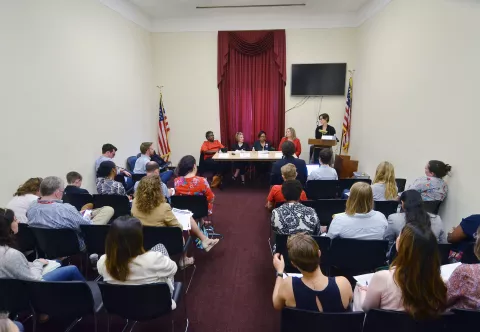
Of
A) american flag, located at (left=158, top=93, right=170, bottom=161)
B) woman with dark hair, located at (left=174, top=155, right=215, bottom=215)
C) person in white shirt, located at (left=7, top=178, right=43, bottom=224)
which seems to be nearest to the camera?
person in white shirt, located at (left=7, top=178, right=43, bottom=224)

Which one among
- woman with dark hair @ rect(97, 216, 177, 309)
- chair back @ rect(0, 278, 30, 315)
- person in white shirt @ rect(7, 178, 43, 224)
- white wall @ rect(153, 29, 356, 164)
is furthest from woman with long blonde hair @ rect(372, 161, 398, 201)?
white wall @ rect(153, 29, 356, 164)

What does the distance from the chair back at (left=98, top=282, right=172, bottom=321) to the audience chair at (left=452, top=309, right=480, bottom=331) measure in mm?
1696

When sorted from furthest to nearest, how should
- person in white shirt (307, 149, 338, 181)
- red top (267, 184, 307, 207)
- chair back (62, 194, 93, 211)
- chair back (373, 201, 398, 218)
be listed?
person in white shirt (307, 149, 338, 181) < chair back (62, 194, 93, 211) < red top (267, 184, 307, 207) < chair back (373, 201, 398, 218)

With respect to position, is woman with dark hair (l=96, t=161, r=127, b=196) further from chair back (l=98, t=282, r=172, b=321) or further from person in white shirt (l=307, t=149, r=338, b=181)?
person in white shirt (l=307, t=149, r=338, b=181)

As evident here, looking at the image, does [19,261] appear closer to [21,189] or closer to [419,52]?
[21,189]

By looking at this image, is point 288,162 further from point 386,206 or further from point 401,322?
point 401,322

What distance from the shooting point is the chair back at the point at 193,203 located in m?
3.93

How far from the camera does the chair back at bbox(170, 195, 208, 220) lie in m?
3.93

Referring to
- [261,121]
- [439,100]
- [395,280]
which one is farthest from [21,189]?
[261,121]

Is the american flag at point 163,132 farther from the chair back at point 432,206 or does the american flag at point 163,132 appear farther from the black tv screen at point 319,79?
the chair back at point 432,206

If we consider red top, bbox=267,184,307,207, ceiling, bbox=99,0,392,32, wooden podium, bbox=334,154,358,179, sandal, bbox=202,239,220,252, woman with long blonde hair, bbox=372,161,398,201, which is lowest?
sandal, bbox=202,239,220,252

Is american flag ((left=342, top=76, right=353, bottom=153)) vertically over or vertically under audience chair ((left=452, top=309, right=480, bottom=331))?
over

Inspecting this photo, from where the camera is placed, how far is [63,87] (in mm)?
4977

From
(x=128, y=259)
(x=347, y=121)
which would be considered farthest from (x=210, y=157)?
(x=128, y=259)
